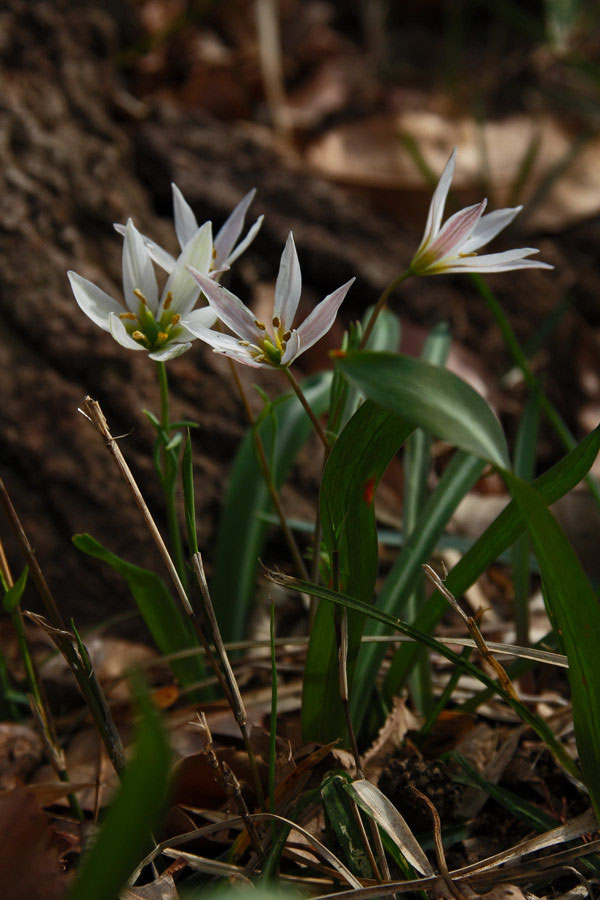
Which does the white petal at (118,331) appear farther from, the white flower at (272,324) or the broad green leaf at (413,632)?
the broad green leaf at (413,632)

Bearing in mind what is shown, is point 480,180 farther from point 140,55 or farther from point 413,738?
point 413,738

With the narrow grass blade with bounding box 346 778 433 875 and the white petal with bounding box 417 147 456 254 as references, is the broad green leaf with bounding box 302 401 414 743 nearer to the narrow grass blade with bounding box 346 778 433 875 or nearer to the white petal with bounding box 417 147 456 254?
the narrow grass blade with bounding box 346 778 433 875

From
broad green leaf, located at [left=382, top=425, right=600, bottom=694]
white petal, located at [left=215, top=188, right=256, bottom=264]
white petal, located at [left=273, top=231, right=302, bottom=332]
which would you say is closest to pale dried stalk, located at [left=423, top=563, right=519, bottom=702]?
broad green leaf, located at [left=382, top=425, right=600, bottom=694]

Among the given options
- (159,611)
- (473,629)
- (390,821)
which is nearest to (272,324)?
(473,629)

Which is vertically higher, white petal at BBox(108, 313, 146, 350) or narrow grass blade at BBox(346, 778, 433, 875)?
white petal at BBox(108, 313, 146, 350)

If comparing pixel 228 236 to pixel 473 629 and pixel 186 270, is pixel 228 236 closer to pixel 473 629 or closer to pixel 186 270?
pixel 186 270

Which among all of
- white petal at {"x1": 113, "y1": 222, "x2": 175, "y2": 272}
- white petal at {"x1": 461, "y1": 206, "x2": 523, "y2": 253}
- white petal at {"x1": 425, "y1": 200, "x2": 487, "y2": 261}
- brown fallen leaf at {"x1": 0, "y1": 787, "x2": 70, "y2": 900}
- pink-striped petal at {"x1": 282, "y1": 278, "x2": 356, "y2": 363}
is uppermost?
white petal at {"x1": 461, "y1": 206, "x2": 523, "y2": 253}
